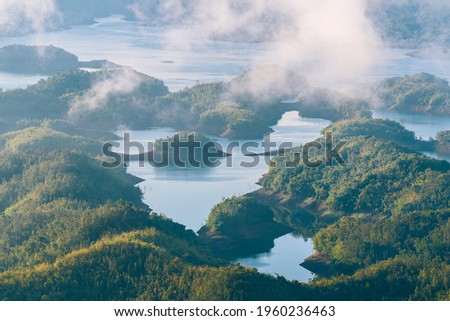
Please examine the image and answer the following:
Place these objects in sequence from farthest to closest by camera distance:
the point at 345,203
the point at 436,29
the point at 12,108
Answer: the point at 436,29 < the point at 12,108 < the point at 345,203

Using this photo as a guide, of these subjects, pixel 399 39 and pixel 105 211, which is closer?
pixel 105 211

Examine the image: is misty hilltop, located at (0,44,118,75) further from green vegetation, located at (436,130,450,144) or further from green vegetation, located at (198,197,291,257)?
green vegetation, located at (198,197,291,257)

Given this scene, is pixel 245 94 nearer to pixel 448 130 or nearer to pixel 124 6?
pixel 448 130

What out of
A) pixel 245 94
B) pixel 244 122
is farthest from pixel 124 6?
pixel 244 122

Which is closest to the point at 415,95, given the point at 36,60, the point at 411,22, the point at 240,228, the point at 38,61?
the point at 38,61

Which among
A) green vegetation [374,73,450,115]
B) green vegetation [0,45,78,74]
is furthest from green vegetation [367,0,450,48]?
green vegetation [0,45,78,74]

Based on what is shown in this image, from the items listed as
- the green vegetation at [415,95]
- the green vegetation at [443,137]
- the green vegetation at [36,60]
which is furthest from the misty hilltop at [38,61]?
the green vegetation at [443,137]
